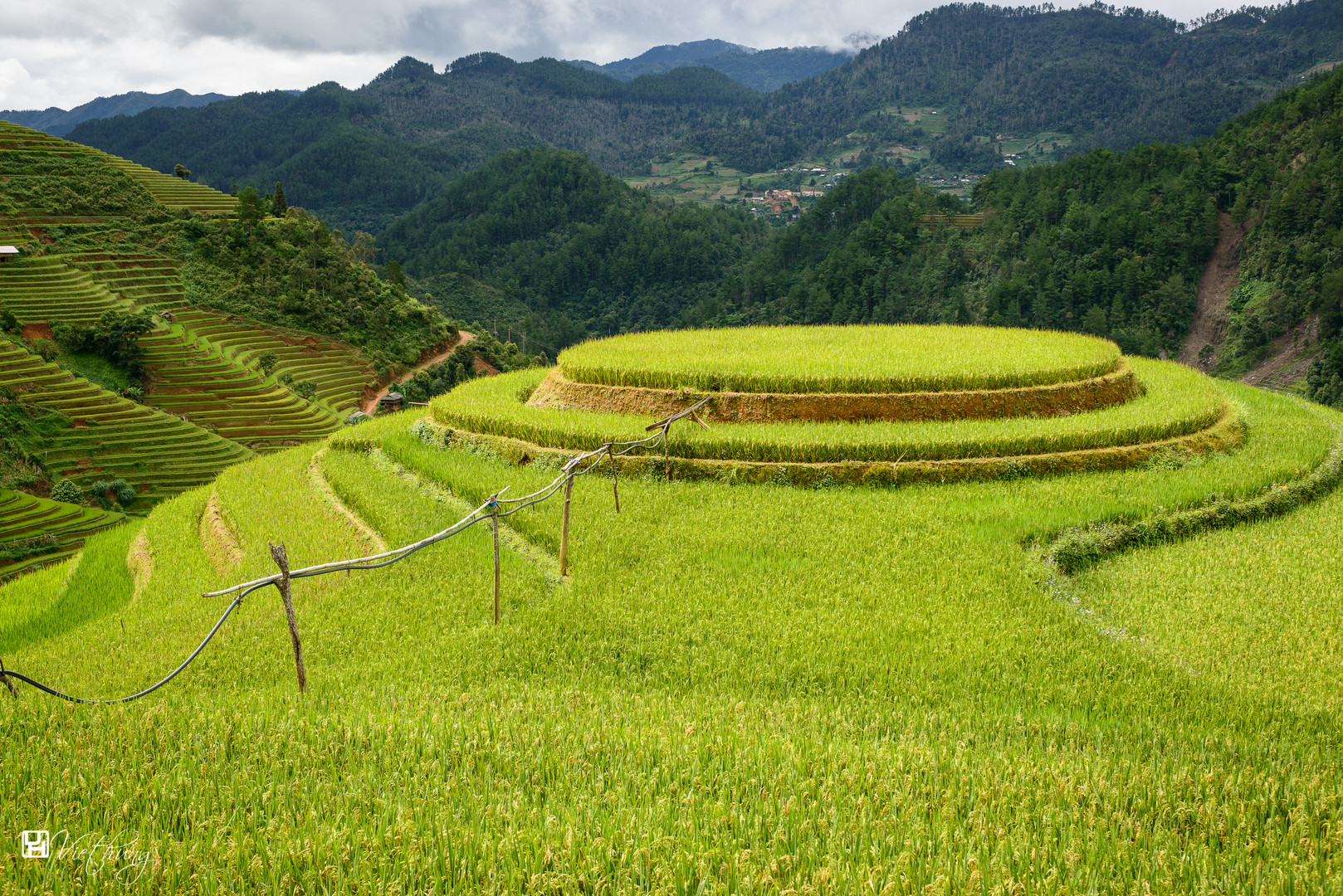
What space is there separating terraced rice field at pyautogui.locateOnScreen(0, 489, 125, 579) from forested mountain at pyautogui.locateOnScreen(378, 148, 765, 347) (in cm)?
7343

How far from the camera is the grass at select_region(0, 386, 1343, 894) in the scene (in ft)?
11.4

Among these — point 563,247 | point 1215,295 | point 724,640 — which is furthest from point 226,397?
point 563,247

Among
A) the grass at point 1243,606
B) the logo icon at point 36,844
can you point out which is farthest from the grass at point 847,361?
the logo icon at point 36,844

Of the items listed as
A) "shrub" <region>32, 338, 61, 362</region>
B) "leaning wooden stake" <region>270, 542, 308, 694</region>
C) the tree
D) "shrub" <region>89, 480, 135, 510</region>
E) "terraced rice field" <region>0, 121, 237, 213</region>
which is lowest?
"shrub" <region>89, 480, 135, 510</region>

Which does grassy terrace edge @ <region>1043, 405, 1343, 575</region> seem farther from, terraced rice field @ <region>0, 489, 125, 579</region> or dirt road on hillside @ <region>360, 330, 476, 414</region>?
dirt road on hillside @ <region>360, 330, 476, 414</region>

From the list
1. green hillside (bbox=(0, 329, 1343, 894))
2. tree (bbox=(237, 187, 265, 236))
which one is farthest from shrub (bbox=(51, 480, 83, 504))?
tree (bbox=(237, 187, 265, 236))

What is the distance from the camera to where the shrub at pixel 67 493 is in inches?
1494

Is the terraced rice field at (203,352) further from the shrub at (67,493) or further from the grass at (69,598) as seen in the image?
the grass at (69,598)

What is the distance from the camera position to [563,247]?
140 metres

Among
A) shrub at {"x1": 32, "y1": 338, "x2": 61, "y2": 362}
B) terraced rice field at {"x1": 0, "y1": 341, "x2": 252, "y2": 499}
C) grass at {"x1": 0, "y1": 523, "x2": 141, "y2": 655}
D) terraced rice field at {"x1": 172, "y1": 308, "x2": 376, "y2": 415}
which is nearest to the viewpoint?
grass at {"x1": 0, "y1": 523, "x2": 141, "y2": 655}

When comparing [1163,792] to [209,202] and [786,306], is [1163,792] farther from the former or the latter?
[786,306]

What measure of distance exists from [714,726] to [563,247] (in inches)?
5558

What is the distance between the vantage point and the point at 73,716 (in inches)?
197

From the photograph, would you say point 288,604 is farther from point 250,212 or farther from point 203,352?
point 250,212
